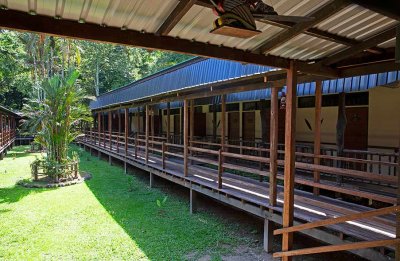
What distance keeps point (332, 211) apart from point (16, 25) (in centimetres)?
516

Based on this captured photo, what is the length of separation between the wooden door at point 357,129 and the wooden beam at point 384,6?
22.9 ft

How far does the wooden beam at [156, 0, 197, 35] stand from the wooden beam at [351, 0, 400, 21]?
4.40 feet

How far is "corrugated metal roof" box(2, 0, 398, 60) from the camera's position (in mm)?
2479

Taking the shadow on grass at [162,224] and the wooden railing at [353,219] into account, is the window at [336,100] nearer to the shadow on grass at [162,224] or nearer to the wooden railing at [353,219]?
the shadow on grass at [162,224]

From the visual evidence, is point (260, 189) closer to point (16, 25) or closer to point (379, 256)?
point (379, 256)

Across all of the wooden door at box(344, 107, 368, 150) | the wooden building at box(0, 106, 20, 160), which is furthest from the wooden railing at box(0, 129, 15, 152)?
the wooden door at box(344, 107, 368, 150)

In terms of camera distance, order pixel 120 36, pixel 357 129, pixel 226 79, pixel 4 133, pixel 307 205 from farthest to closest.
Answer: pixel 4 133 → pixel 357 129 → pixel 226 79 → pixel 307 205 → pixel 120 36

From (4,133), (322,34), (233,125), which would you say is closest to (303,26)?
(322,34)

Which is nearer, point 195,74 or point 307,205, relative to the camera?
point 307,205

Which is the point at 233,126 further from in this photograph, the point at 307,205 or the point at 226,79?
the point at 307,205

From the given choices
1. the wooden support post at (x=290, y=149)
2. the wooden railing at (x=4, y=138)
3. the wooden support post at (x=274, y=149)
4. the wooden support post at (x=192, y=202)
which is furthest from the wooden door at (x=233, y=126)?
the wooden railing at (x=4, y=138)

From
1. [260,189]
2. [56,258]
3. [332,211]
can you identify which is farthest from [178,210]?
[332,211]

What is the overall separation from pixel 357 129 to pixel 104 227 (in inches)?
296

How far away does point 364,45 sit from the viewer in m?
3.48
